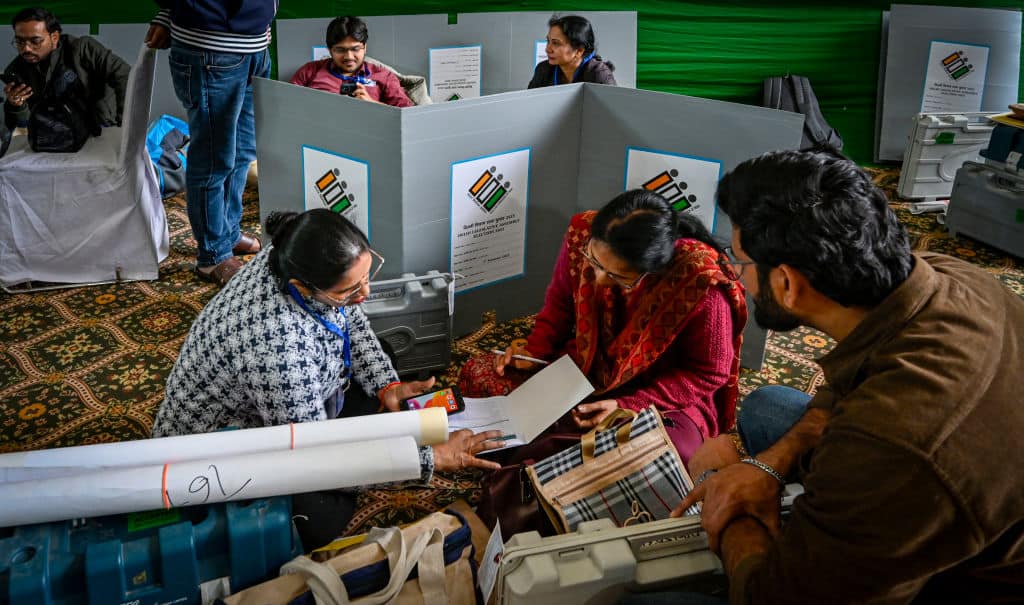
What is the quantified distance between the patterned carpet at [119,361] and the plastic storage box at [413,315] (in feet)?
0.44

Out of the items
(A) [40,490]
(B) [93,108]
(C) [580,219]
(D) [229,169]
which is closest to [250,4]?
(D) [229,169]

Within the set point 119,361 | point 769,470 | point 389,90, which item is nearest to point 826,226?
point 769,470

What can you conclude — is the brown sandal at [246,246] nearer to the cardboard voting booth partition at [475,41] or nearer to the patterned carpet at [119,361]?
the patterned carpet at [119,361]

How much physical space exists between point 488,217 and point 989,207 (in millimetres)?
2776

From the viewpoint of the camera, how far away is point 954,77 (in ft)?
17.7

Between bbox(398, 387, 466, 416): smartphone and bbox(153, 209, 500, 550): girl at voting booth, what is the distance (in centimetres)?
15

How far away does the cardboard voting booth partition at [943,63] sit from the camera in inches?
210

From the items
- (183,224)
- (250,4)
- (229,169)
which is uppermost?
(250,4)

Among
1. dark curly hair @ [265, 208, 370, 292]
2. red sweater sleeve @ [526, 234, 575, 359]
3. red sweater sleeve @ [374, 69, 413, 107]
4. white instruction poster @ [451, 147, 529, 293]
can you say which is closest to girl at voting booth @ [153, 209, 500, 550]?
dark curly hair @ [265, 208, 370, 292]

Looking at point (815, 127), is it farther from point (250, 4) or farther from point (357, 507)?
point (357, 507)

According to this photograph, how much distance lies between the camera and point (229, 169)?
3.28 m

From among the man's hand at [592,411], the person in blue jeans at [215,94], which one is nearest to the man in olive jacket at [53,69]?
the person in blue jeans at [215,94]

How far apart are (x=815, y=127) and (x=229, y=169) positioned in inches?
145

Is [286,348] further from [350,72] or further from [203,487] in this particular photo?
[350,72]
